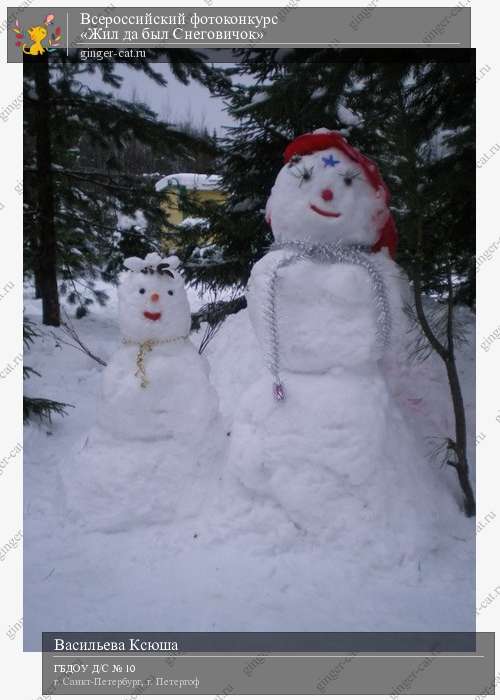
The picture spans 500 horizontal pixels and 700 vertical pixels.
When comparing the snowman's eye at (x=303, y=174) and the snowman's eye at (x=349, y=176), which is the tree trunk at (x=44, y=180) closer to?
the snowman's eye at (x=303, y=174)

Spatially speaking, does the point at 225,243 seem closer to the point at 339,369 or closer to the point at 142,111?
the point at 142,111

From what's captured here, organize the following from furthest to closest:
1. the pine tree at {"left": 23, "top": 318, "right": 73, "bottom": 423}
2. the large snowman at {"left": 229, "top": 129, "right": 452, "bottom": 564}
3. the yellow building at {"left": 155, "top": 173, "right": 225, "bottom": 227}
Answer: the yellow building at {"left": 155, "top": 173, "right": 225, "bottom": 227}, the pine tree at {"left": 23, "top": 318, "right": 73, "bottom": 423}, the large snowman at {"left": 229, "top": 129, "right": 452, "bottom": 564}

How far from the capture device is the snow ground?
2227 millimetres

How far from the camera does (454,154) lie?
287cm

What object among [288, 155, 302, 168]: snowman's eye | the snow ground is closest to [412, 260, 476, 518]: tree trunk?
the snow ground

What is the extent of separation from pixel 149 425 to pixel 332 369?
1.09m

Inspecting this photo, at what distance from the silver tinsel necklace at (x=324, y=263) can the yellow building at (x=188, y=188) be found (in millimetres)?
2378

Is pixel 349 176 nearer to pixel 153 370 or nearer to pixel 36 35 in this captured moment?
pixel 153 370

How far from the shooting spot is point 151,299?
9.41 feet

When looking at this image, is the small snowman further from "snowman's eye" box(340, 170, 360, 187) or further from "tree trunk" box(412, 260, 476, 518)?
"tree trunk" box(412, 260, 476, 518)

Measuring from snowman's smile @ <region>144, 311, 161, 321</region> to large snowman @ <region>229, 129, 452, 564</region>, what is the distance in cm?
56

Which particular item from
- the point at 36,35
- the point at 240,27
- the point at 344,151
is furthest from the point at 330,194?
the point at 36,35

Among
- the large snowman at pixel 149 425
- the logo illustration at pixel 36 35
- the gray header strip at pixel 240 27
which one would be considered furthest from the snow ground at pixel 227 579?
the logo illustration at pixel 36 35

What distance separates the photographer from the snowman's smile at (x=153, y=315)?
289 cm
